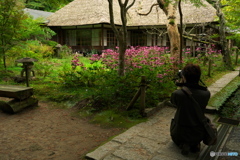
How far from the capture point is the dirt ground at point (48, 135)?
3051 millimetres

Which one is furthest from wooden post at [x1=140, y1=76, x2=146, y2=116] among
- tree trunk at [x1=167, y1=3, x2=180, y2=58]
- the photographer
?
tree trunk at [x1=167, y1=3, x2=180, y2=58]

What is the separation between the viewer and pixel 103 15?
1644 centimetres

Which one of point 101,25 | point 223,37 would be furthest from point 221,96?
point 101,25

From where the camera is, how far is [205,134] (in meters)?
2.62

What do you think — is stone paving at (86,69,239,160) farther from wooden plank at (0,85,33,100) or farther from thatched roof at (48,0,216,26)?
thatched roof at (48,0,216,26)

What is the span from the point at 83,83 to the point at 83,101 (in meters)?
1.27

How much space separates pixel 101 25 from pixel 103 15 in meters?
0.84

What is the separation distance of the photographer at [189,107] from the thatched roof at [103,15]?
42.7ft

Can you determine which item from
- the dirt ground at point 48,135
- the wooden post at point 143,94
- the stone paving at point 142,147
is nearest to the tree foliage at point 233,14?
the wooden post at point 143,94

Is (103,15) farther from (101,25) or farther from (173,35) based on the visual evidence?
(173,35)

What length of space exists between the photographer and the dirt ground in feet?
4.71

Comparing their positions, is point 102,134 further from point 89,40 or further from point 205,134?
point 89,40

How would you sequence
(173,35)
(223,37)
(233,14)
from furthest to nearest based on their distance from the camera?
(223,37) < (233,14) < (173,35)

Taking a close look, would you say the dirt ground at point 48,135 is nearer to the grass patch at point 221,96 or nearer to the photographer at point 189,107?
the photographer at point 189,107
